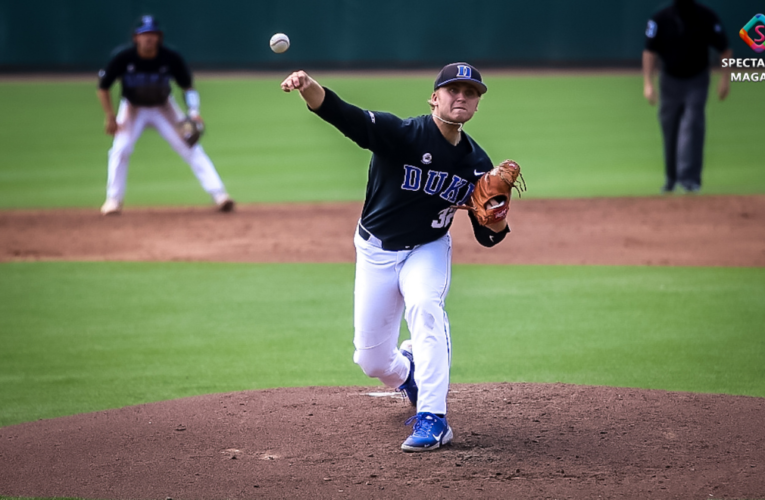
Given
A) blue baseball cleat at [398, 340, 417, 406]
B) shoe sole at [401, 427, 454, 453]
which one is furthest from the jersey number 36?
shoe sole at [401, 427, 454, 453]

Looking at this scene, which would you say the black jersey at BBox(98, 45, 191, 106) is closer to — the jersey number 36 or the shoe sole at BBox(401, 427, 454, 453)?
the jersey number 36

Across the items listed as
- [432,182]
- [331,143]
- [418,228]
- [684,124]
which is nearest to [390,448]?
[418,228]

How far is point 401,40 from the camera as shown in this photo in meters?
28.2

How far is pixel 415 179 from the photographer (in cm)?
441

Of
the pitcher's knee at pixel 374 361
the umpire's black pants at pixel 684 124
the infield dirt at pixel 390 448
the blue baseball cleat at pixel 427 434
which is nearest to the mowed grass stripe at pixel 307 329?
the infield dirt at pixel 390 448

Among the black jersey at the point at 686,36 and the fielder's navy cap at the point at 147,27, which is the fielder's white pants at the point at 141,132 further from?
the black jersey at the point at 686,36

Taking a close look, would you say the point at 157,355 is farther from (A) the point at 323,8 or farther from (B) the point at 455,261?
(A) the point at 323,8

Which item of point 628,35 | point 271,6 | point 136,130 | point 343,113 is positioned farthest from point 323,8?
point 343,113

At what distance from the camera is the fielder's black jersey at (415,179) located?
14.3 feet

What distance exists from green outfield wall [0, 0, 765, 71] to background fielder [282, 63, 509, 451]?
24.0 meters

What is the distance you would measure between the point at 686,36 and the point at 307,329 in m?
6.71

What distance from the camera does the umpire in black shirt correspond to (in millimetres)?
11312

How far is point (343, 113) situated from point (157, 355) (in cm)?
282

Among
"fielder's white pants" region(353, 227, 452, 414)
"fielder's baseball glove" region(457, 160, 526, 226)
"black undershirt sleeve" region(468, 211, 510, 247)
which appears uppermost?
"fielder's baseball glove" region(457, 160, 526, 226)
